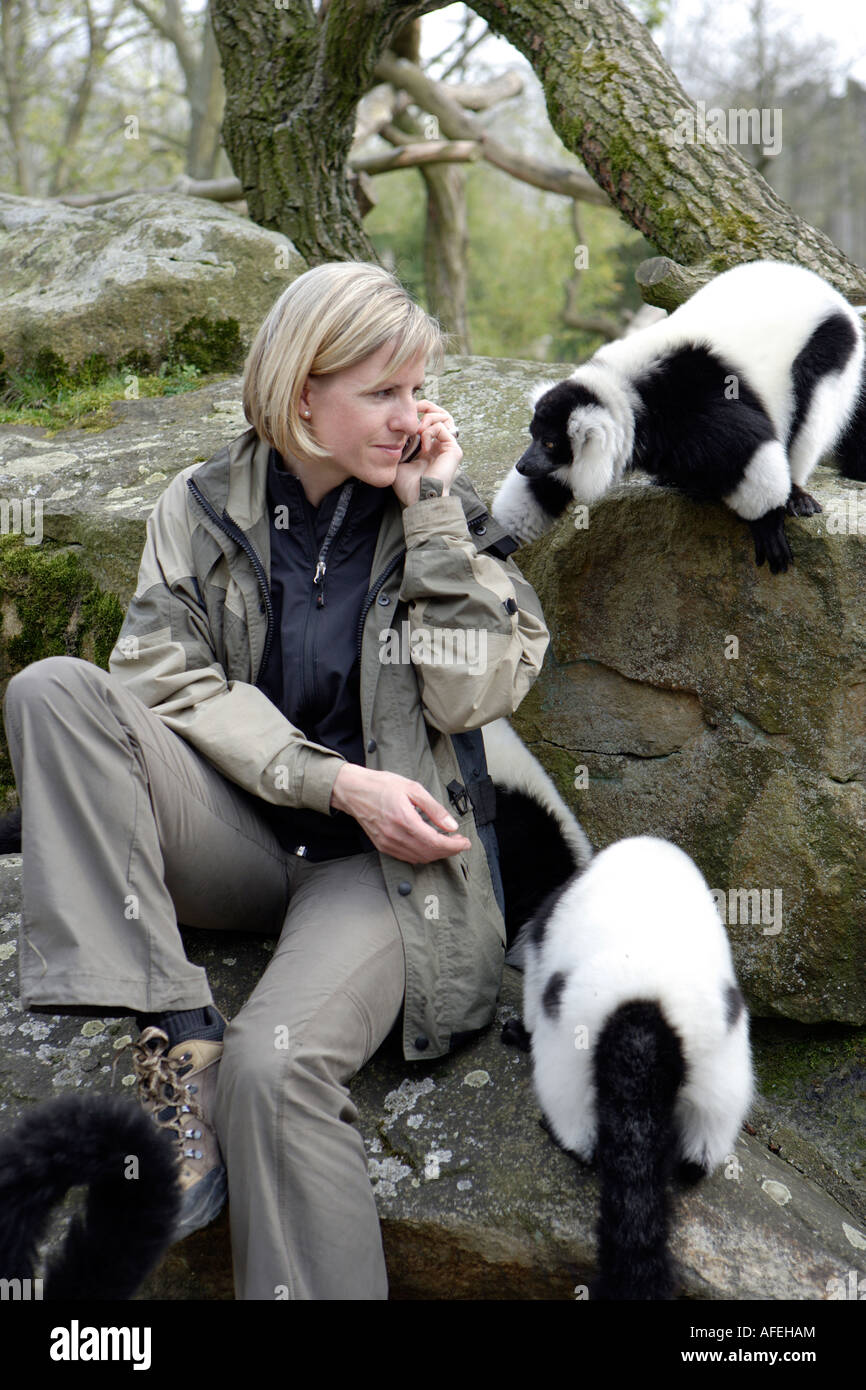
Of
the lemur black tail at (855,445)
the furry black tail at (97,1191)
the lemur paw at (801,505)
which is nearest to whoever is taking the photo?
the furry black tail at (97,1191)

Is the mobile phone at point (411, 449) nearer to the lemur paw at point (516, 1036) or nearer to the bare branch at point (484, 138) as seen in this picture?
the lemur paw at point (516, 1036)

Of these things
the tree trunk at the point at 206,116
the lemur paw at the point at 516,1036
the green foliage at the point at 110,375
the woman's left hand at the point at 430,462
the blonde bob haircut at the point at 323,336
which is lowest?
the lemur paw at the point at 516,1036

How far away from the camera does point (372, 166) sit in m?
8.05

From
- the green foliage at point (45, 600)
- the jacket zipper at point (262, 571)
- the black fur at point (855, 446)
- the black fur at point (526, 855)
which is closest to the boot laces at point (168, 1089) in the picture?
the jacket zipper at point (262, 571)

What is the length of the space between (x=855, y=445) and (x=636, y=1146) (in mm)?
2526

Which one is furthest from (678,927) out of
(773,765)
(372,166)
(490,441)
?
(372,166)

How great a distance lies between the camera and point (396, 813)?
7.49 ft

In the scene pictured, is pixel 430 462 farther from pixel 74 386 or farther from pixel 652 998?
pixel 74 386

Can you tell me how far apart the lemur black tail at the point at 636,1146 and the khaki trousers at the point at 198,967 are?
43 cm

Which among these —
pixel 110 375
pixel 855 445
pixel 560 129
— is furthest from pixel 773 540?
pixel 110 375

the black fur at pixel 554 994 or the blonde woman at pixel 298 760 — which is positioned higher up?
the blonde woman at pixel 298 760

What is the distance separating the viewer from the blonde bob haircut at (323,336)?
2.44m

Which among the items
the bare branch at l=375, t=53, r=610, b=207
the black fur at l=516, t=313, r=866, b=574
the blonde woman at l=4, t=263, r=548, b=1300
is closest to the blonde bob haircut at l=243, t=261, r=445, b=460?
the blonde woman at l=4, t=263, r=548, b=1300

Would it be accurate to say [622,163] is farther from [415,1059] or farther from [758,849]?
[415,1059]
